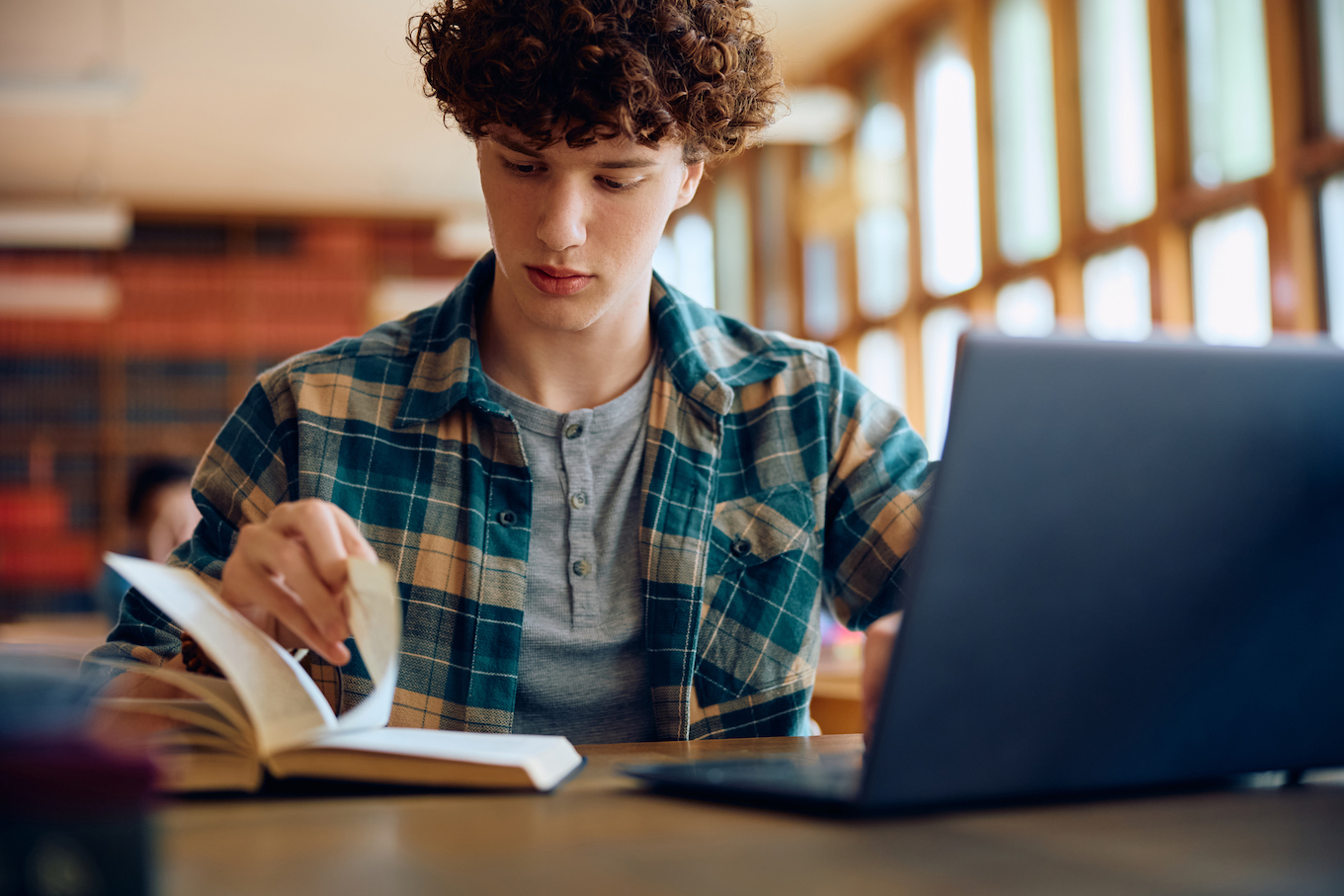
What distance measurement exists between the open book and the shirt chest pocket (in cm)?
52

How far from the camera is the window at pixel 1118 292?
15.0 feet

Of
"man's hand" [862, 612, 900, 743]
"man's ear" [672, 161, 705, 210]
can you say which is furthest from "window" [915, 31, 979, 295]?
"man's hand" [862, 612, 900, 743]

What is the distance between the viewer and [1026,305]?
528cm

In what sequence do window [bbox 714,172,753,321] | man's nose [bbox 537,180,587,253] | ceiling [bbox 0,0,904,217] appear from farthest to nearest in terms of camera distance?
window [bbox 714,172,753,321] → ceiling [bbox 0,0,904,217] → man's nose [bbox 537,180,587,253]

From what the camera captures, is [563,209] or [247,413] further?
[247,413]

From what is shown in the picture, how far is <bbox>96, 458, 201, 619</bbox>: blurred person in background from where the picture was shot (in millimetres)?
4312

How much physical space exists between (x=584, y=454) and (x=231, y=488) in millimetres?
388

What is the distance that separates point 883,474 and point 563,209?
1.57 ft

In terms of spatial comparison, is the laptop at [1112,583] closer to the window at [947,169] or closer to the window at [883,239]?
the window at [947,169]

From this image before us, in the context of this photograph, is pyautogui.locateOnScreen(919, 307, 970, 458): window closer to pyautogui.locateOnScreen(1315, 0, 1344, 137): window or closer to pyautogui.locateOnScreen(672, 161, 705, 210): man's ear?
pyautogui.locateOnScreen(1315, 0, 1344, 137): window

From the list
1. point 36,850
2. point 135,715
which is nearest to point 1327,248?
point 135,715

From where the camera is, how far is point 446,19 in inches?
59.0

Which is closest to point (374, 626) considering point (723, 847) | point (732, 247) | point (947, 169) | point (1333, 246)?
point (723, 847)

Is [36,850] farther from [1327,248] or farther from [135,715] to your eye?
[1327,248]
